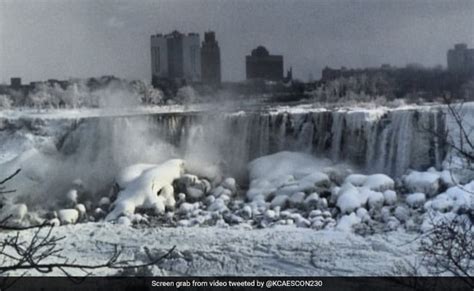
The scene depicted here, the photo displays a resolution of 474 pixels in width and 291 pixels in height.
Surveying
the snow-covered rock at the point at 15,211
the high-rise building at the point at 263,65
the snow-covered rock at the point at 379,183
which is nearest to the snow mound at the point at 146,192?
the snow-covered rock at the point at 15,211

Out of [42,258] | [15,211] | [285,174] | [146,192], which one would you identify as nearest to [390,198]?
[285,174]

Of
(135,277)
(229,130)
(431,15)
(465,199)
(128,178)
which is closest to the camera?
(135,277)

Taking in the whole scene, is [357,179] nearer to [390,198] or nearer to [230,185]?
[390,198]

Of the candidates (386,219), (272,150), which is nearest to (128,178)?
(272,150)

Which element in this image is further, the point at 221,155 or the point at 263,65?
the point at 221,155

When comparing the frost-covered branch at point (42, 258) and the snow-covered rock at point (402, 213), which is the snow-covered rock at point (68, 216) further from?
the snow-covered rock at point (402, 213)

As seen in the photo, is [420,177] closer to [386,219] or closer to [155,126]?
[386,219]
